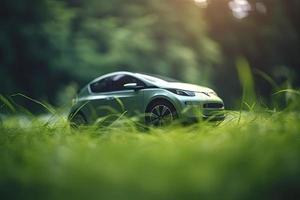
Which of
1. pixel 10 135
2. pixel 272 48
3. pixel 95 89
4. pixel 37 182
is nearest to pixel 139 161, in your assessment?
pixel 37 182

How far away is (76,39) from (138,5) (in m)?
2.02

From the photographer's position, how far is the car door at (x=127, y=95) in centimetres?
687

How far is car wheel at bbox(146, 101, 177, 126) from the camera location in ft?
19.9

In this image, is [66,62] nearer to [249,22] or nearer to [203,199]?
[249,22]

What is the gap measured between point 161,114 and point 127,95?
0.78 meters

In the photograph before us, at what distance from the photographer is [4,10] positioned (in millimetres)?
14750

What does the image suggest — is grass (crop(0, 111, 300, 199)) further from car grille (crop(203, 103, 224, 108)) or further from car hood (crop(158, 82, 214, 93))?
car hood (crop(158, 82, 214, 93))

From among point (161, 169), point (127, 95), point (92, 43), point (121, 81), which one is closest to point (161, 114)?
point (127, 95)

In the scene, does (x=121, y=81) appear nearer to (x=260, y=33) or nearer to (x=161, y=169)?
(x=161, y=169)

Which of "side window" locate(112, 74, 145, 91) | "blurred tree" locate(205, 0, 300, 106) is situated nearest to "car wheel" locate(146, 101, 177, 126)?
"side window" locate(112, 74, 145, 91)

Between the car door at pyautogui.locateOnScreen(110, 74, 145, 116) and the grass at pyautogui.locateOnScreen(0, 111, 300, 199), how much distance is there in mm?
2836

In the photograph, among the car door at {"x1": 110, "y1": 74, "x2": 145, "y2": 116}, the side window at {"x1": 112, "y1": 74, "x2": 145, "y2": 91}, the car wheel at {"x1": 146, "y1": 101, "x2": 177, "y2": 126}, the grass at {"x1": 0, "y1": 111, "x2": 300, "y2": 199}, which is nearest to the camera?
the grass at {"x1": 0, "y1": 111, "x2": 300, "y2": 199}

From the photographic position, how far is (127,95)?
7.09 metres

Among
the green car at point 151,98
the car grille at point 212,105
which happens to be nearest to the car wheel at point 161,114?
the green car at point 151,98
